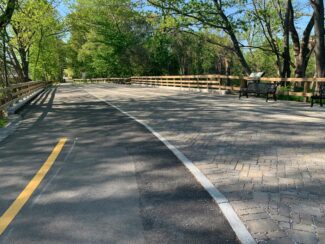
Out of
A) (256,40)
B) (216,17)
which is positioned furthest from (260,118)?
(256,40)

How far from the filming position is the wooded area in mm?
23578

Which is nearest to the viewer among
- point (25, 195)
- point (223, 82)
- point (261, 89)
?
point (25, 195)

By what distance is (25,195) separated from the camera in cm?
486

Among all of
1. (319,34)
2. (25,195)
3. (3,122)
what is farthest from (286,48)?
(25,195)

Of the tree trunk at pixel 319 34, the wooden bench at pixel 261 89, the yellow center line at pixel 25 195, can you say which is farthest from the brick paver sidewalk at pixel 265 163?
the tree trunk at pixel 319 34

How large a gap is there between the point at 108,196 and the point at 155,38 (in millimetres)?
22281

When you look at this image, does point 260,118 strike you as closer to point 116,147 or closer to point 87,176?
point 116,147

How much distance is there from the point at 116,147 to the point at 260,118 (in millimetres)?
5004

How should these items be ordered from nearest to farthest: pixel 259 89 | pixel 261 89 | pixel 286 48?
pixel 261 89 < pixel 259 89 < pixel 286 48

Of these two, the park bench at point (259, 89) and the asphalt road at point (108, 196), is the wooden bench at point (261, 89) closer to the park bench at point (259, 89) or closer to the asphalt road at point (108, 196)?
the park bench at point (259, 89)

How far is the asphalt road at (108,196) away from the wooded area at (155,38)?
15392 mm

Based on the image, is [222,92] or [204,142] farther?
[222,92]

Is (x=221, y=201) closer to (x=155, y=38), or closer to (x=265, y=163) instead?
(x=265, y=163)

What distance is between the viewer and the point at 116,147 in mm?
7539
